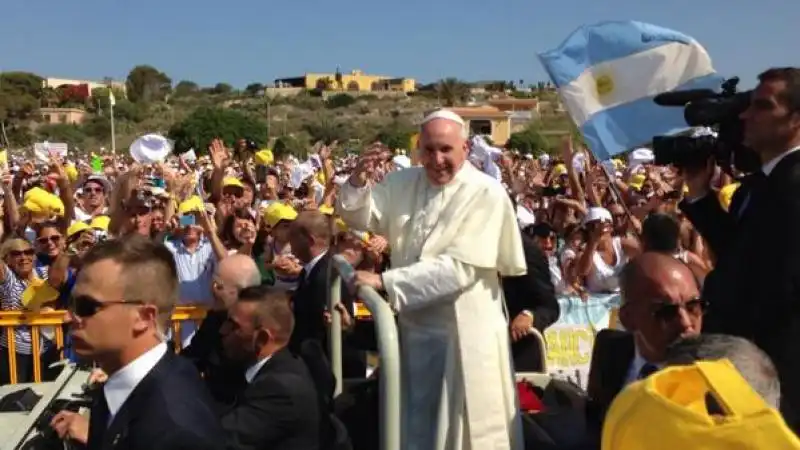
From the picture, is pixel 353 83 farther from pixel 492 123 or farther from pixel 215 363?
pixel 215 363

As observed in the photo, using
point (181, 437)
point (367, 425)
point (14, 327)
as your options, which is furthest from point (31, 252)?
point (181, 437)

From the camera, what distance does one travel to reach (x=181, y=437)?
2.28m

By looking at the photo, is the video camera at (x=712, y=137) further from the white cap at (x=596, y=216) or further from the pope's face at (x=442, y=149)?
the white cap at (x=596, y=216)

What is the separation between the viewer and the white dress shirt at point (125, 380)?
8.16 feet

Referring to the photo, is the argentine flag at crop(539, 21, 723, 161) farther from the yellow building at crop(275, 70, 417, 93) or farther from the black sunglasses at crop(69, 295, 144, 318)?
the yellow building at crop(275, 70, 417, 93)

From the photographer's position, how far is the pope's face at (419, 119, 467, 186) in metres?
3.96

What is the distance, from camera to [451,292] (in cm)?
381

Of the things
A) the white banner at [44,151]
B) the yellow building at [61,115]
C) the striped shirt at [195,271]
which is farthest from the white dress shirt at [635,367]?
the yellow building at [61,115]

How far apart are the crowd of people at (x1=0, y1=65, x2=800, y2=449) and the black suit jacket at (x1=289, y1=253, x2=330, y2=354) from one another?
1 centimetres

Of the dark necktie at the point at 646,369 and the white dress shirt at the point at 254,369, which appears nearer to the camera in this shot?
the dark necktie at the point at 646,369

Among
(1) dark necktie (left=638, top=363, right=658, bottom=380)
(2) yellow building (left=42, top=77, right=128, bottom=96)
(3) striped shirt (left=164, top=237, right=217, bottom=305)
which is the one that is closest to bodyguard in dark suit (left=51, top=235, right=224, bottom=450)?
(1) dark necktie (left=638, top=363, right=658, bottom=380)

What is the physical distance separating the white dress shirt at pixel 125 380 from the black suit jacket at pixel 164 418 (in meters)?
0.03

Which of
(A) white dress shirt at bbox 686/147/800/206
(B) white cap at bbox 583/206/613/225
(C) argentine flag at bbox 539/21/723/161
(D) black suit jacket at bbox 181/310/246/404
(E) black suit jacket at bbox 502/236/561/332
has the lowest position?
(D) black suit jacket at bbox 181/310/246/404

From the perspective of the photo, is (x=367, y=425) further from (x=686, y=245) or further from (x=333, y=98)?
(x=333, y=98)
